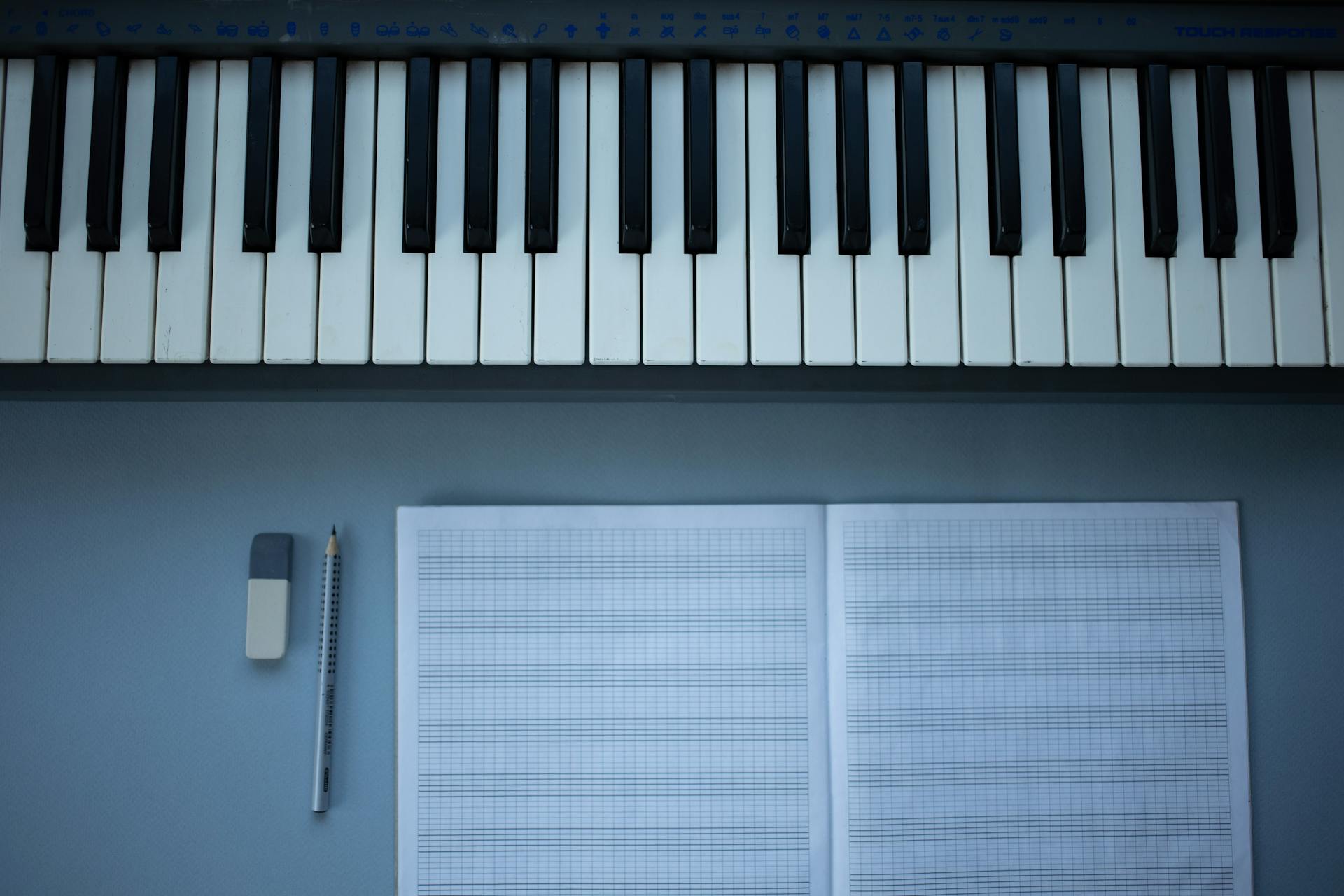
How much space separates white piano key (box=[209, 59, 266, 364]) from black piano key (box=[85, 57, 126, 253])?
0.08 meters

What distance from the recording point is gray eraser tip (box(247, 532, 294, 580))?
1.08 metres

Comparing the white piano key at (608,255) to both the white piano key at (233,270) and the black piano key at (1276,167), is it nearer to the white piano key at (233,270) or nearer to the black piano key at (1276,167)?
the white piano key at (233,270)

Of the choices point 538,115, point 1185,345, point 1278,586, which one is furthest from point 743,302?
point 1278,586

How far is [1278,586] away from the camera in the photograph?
112cm

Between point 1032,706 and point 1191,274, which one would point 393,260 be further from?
point 1032,706

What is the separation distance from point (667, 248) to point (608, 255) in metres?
0.05

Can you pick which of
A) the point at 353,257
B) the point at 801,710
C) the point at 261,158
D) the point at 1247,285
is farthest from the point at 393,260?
the point at 1247,285

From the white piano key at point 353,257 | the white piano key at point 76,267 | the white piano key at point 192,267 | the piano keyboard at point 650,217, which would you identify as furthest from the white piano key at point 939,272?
the white piano key at point 76,267

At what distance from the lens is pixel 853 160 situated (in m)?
0.88

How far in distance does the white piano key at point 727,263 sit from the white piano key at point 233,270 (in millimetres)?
368

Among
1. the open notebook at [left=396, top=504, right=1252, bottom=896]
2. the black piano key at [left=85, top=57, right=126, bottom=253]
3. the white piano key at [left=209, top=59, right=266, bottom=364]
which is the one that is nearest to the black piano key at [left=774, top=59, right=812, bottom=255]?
the open notebook at [left=396, top=504, right=1252, bottom=896]

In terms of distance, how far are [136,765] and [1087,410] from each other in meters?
1.07

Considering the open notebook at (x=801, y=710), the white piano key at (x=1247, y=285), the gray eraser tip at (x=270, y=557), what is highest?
A: the white piano key at (x=1247, y=285)

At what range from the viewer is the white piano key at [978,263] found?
2.90 feet
